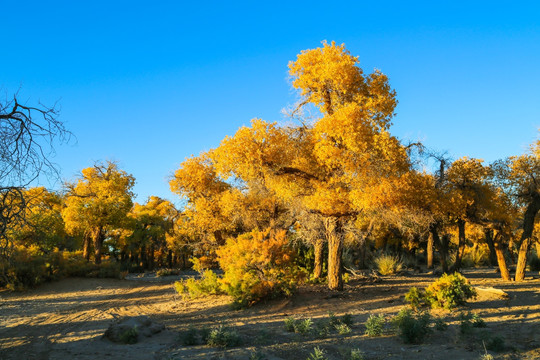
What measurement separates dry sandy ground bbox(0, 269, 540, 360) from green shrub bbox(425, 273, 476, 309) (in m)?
0.35

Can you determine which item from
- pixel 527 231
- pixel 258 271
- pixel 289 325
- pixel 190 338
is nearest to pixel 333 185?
pixel 258 271

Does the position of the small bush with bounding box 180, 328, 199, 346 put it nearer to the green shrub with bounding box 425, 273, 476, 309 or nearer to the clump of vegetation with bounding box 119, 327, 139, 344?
the clump of vegetation with bounding box 119, 327, 139, 344

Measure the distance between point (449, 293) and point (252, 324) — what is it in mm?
5301

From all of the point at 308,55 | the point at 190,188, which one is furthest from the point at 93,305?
the point at 308,55

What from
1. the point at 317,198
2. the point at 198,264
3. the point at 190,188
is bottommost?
the point at 198,264

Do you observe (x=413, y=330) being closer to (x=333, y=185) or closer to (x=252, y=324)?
(x=252, y=324)

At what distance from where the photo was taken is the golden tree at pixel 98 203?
89.8ft

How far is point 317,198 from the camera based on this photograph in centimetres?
1295

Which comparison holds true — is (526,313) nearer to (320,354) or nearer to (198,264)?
(320,354)

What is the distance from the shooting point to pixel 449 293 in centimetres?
1039

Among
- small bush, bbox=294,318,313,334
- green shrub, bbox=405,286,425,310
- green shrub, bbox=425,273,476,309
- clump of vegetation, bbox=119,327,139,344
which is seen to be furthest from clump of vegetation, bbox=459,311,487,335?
clump of vegetation, bbox=119,327,139,344

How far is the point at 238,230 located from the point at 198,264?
8852mm

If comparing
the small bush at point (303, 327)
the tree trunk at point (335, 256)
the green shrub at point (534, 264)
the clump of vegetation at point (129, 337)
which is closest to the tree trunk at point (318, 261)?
the tree trunk at point (335, 256)

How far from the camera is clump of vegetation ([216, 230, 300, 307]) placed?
510 inches
